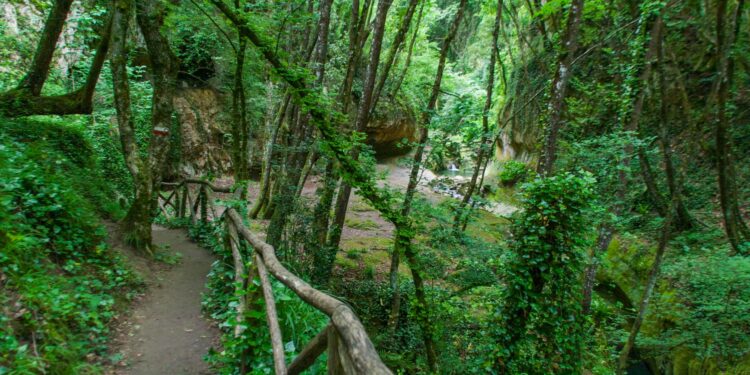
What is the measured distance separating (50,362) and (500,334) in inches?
175

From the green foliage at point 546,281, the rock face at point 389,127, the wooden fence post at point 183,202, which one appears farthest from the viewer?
the rock face at point 389,127

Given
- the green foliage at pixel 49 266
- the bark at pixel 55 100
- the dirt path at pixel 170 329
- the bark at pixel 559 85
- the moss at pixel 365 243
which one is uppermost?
the bark at pixel 559 85

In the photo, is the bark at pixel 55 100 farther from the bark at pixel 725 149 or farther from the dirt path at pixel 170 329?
the bark at pixel 725 149

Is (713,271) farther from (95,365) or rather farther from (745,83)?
(95,365)

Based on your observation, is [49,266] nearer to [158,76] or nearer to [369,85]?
[158,76]

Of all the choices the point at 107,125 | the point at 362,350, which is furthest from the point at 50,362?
the point at 107,125

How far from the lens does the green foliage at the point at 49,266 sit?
316cm

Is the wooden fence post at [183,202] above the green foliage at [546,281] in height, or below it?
below

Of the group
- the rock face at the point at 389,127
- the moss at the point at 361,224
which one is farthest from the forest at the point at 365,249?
the rock face at the point at 389,127

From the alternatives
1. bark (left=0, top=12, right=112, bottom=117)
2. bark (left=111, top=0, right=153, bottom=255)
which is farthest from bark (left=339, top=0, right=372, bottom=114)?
bark (left=0, top=12, right=112, bottom=117)

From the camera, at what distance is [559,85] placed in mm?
5418

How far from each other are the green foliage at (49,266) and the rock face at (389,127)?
55.5 feet

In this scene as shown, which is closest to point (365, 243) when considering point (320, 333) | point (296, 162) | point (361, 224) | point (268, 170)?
point (361, 224)

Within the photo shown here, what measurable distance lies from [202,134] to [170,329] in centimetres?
1452
